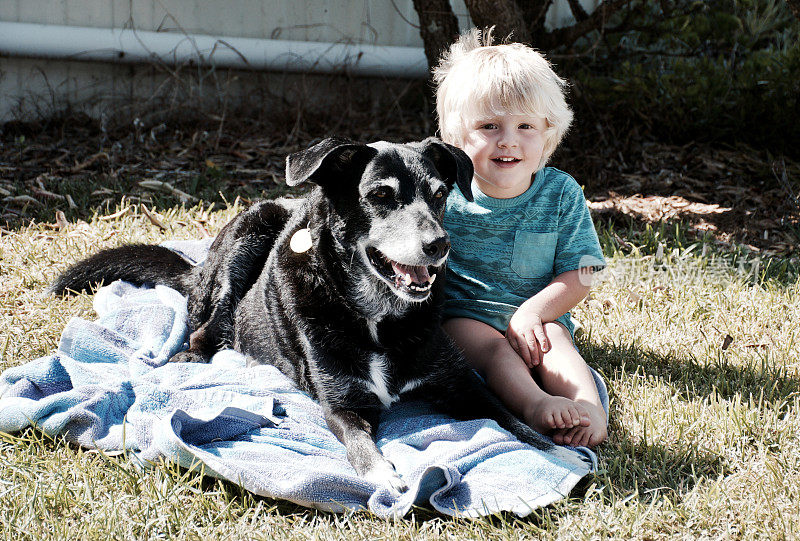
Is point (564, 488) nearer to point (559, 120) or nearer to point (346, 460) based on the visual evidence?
point (346, 460)

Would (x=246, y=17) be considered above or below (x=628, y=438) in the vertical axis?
above

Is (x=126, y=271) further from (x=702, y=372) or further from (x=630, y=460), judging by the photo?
(x=702, y=372)

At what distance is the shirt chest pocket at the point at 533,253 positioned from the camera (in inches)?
119

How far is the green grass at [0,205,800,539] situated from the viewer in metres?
2.02

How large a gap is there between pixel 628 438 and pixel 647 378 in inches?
21.0

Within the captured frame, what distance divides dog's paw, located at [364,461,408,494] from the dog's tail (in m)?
1.71

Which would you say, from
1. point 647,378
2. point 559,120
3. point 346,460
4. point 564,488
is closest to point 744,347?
point 647,378

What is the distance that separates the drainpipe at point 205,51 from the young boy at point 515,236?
3603 millimetres

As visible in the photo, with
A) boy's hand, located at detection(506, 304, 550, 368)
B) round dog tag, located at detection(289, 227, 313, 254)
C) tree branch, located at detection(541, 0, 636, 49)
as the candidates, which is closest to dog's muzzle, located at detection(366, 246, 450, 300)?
round dog tag, located at detection(289, 227, 313, 254)

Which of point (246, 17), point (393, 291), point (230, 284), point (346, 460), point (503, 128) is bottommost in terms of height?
point (346, 460)

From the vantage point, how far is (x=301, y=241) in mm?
2760

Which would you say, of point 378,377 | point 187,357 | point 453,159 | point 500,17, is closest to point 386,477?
point 378,377

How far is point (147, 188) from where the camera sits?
516cm

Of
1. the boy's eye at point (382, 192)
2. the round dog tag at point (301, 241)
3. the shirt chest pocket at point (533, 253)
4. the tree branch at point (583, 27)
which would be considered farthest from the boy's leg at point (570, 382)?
the tree branch at point (583, 27)
